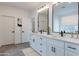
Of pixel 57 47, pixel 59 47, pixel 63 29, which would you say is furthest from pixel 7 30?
pixel 59 47

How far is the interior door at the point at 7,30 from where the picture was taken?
5.41 m

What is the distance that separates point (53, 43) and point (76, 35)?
1.80ft

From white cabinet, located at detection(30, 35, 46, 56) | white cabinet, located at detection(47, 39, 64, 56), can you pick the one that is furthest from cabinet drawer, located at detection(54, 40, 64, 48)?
white cabinet, located at detection(30, 35, 46, 56)

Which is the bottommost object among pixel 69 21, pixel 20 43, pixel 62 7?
pixel 20 43

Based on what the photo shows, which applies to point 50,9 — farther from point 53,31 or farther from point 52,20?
point 53,31

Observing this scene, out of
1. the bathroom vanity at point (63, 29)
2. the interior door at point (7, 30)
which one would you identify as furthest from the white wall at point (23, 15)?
the bathroom vanity at point (63, 29)

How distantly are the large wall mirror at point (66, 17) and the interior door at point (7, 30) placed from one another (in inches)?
115

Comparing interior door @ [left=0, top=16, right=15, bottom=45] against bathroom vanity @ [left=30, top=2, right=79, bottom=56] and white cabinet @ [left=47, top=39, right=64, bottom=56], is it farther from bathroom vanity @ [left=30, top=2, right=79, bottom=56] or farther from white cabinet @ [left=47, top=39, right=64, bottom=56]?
white cabinet @ [left=47, top=39, right=64, bottom=56]

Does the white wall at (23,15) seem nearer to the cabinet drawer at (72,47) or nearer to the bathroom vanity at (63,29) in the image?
the bathroom vanity at (63,29)

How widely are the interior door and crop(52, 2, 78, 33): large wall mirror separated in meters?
2.93

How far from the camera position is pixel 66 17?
9.11 ft

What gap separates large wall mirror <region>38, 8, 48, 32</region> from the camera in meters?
4.12

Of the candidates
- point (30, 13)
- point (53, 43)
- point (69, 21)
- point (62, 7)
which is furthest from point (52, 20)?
point (30, 13)

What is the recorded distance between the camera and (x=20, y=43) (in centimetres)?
572
